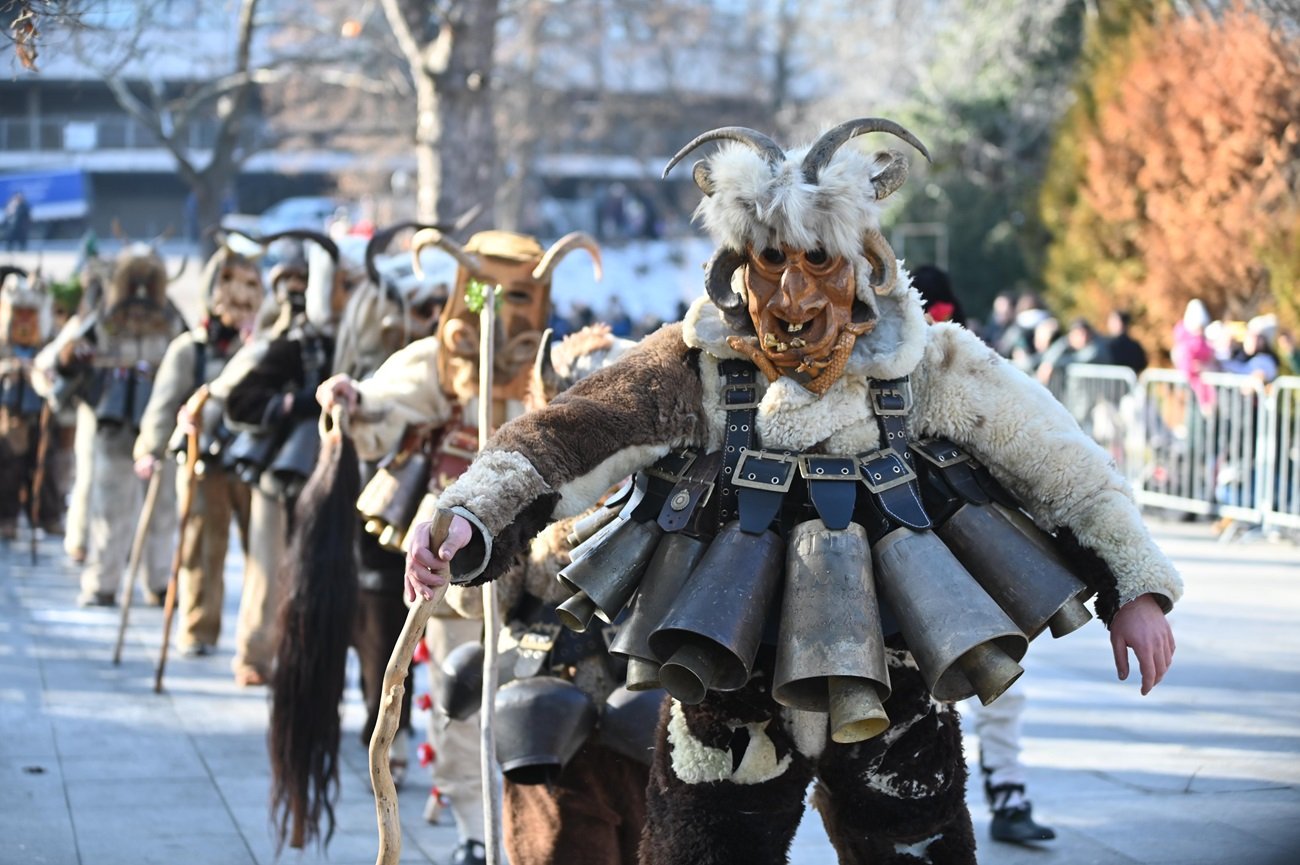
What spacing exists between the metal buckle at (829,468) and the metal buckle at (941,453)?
0.19m

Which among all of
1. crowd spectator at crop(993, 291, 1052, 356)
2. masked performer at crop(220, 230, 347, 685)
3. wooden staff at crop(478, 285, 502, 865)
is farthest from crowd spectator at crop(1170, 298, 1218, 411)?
wooden staff at crop(478, 285, 502, 865)

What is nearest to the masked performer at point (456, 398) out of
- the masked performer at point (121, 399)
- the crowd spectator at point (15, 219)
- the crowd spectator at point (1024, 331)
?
the masked performer at point (121, 399)

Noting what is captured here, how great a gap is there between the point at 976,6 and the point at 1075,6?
1.44 metres

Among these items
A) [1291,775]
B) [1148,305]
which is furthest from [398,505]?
[1148,305]

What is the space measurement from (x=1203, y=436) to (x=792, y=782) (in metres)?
10.3

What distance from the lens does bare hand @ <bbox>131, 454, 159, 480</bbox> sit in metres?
9.12

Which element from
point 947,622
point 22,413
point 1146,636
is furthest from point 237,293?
point 1146,636

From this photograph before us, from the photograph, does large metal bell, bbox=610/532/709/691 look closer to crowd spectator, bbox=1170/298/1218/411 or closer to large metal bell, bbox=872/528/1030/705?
large metal bell, bbox=872/528/1030/705

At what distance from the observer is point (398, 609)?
678cm

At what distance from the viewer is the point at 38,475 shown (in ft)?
45.0

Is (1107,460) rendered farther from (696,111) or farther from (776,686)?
(696,111)

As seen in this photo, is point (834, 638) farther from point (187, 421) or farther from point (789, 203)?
point (187, 421)

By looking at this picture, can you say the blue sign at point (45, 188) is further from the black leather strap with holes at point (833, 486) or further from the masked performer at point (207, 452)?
the black leather strap with holes at point (833, 486)

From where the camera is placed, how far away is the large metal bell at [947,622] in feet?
11.2
